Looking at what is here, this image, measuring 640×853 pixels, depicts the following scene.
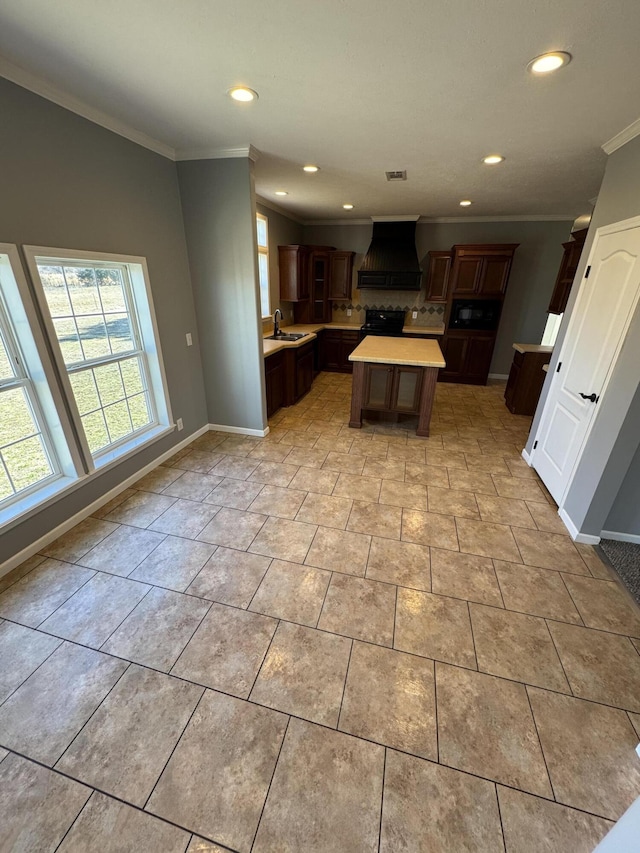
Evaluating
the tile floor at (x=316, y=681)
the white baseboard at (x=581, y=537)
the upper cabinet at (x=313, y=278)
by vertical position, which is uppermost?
the upper cabinet at (x=313, y=278)

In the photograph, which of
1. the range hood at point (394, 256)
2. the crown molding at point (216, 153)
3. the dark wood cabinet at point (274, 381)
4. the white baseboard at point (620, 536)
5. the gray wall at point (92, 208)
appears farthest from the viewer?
the range hood at point (394, 256)

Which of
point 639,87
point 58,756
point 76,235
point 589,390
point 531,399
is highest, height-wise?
point 639,87

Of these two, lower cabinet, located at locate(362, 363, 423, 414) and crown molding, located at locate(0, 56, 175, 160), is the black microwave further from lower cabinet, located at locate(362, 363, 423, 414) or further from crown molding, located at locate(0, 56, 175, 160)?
crown molding, located at locate(0, 56, 175, 160)

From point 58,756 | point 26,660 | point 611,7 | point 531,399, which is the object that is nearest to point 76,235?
point 26,660

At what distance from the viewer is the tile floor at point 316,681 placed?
115 cm

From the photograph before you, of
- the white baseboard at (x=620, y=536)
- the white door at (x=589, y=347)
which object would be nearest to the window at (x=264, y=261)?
the white door at (x=589, y=347)

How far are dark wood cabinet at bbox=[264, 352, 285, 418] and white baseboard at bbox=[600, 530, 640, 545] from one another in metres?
3.36

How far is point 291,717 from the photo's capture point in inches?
55.4

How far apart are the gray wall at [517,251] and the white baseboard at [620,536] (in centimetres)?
446

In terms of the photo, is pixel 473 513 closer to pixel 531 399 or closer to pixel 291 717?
pixel 291 717

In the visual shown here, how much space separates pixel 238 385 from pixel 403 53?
2.82 metres

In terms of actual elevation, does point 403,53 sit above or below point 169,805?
above

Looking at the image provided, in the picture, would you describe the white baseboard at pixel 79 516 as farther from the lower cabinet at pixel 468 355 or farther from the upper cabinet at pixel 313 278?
the lower cabinet at pixel 468 355

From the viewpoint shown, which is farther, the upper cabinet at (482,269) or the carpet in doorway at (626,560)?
the upper cabinet at (482,269)
